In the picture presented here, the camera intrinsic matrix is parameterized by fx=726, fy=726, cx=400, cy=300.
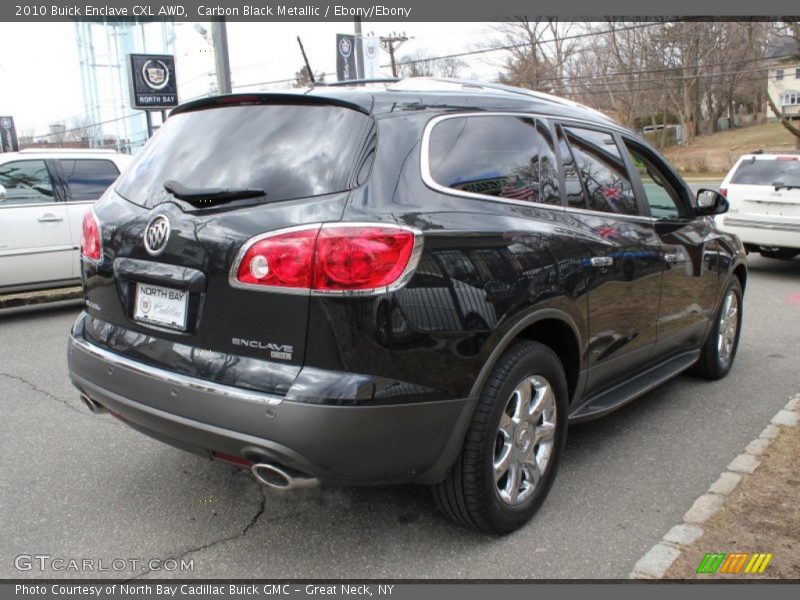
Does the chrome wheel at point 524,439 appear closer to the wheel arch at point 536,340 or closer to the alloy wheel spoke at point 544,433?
the alloy wheel spoke at point 544,433

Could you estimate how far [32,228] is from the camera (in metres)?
7.91

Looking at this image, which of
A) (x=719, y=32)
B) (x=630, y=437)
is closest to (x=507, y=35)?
(x=719, y=32)

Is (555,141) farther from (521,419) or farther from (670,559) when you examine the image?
(670,559)

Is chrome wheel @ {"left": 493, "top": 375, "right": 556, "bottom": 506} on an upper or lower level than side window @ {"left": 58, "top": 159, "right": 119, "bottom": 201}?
lower

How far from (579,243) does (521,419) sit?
892 mm

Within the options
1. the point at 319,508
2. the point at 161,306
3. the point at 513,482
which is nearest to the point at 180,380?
the point at 161,306

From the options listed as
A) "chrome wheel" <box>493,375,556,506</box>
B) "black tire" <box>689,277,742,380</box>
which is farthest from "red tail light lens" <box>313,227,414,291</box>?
"black tire" <box>689,277,742,380</box>

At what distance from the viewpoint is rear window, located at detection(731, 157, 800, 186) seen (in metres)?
9.83

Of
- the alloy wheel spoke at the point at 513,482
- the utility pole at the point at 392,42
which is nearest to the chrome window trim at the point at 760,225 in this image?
the alloy wheel spoke at the point at 513,482

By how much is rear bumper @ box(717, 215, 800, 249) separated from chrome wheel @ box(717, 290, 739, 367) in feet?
15.3

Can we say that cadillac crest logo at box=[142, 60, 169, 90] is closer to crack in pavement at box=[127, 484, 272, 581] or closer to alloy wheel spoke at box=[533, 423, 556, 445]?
crack in pavement at box=[127, 484, 272, 581]

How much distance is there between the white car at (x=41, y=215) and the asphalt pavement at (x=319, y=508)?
352 centimetres

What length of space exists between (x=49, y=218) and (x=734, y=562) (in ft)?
24.7

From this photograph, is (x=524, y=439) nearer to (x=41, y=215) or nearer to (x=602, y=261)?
(x=602, y=261)
